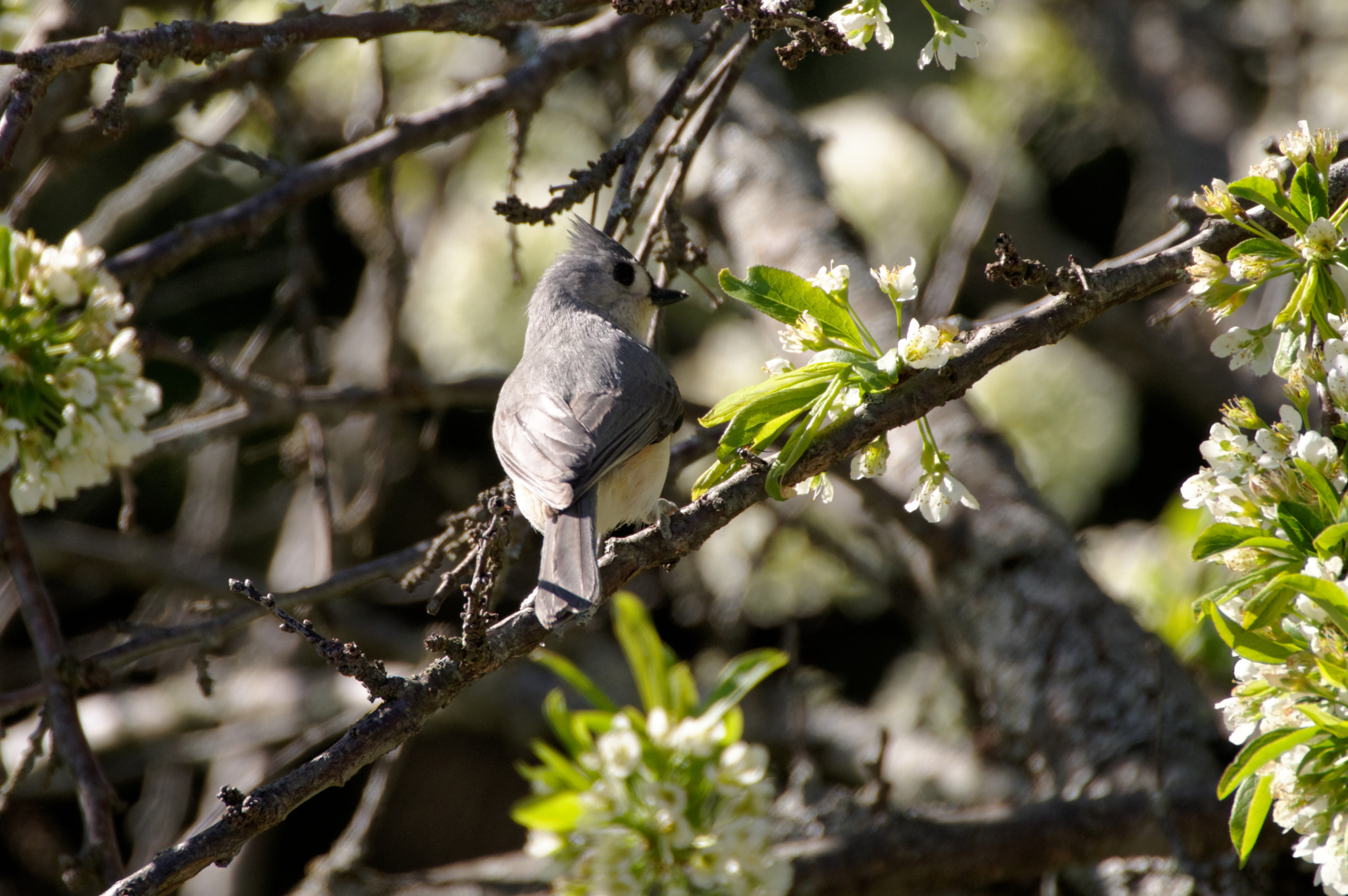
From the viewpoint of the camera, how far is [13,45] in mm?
3365

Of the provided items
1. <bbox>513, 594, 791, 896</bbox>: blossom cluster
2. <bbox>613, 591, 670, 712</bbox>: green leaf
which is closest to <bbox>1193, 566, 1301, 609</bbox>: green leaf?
<bbox>513, 594, 791, 896</bbox>: blossom cluster

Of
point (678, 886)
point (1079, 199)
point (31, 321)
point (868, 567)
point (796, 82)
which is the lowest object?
point (678, 886)

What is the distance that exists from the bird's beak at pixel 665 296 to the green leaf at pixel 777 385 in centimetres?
137

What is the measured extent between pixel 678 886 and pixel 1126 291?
1.23 m

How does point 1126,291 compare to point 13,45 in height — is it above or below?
below

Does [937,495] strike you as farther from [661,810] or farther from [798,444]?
[661,810]

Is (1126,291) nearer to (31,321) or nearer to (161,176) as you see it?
(31,321)

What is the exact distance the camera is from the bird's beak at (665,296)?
3096 mm

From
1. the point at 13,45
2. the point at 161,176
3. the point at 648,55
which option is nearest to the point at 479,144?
the point at 648,55

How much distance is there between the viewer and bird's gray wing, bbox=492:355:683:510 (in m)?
2.38

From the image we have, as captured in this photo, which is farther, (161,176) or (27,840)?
(27,840)

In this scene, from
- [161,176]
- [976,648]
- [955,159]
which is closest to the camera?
[976,648]

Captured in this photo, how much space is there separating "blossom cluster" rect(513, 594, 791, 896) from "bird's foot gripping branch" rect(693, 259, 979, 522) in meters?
0.53

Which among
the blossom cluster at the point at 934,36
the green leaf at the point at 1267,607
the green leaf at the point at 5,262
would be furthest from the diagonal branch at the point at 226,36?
the green leaf at the point at 1267,607
